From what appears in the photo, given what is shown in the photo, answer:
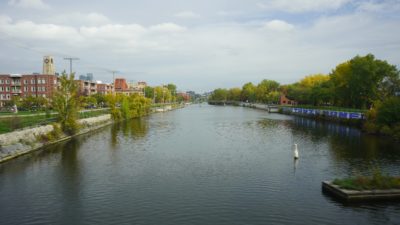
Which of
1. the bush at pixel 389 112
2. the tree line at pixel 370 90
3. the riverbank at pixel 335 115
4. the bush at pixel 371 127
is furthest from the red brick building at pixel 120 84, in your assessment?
the bush at pixel 389 112

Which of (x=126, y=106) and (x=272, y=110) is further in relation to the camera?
(x=272, y=110)

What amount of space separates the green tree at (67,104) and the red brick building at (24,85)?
46663 mm

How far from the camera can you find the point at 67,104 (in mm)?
44344

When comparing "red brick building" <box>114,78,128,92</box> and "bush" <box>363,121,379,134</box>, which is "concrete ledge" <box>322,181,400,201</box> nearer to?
"bush" <box>363,121,379,134</box>

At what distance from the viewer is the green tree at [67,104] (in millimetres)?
43906

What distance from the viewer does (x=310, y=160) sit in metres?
28.2

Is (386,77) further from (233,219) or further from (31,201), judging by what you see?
(31,201)

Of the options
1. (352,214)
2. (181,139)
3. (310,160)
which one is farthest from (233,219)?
(181,139)

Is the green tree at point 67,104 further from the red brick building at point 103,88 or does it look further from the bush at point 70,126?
the red brick building at point 103,88

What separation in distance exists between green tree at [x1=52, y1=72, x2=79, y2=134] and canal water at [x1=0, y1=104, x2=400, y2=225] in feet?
26.3

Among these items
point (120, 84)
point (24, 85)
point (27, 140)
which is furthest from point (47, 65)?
point (27, 140)

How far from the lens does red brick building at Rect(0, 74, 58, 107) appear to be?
8838cm

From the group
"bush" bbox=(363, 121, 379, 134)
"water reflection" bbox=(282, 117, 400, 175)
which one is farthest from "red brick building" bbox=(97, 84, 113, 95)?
"water reflection" bbox=(282, 117, 400, 175)

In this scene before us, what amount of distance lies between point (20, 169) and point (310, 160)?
71.5ft
